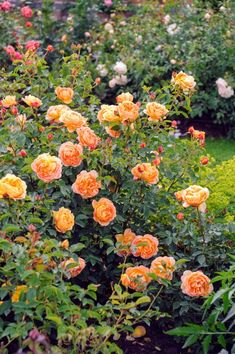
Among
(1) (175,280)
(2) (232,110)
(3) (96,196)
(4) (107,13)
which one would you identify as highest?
(3) (96,196)

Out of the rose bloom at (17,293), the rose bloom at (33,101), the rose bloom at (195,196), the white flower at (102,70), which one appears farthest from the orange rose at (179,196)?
the white flower at (102,70)

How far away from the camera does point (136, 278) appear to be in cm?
300

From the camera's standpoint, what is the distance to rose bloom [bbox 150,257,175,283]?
3.12 meters

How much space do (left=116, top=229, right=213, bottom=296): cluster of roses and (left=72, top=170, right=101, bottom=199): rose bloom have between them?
0.23 m

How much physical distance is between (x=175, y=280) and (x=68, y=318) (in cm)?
77

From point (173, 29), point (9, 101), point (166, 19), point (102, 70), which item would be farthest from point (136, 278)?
point (166, 19)

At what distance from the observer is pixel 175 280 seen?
337cm

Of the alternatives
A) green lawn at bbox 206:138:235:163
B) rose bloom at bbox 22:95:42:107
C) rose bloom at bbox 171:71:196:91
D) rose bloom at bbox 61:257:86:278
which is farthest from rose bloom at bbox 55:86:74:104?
green lawn at bbox 206:138:235:163

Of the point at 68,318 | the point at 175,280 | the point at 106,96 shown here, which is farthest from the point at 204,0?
the point at 68,318

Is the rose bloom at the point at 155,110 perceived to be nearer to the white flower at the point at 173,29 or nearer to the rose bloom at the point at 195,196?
the rose bloom at the point at 195,196

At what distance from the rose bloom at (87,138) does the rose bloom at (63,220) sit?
31 cm

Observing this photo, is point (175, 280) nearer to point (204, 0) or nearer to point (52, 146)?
point (52, 146)

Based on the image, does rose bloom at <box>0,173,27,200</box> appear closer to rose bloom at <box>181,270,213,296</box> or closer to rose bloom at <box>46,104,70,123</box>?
rose bloom at <box>46,104,70,123</box>

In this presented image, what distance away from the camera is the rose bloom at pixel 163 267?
10.3ft
